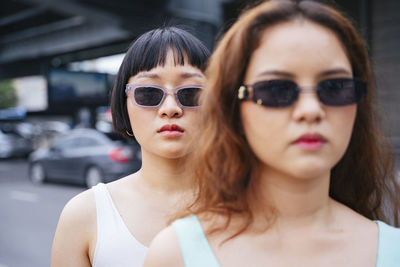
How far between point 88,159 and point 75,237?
8791 millimetres

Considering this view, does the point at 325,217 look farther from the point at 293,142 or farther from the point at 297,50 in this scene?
the point at 297,50

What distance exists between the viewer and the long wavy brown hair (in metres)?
1.10

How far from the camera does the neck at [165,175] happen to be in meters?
1.68

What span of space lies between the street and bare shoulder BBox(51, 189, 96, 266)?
412 centimetres

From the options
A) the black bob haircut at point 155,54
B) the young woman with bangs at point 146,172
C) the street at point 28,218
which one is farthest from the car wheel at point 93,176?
the young woman with bangs at point 146,172

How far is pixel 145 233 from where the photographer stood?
5.14 ft

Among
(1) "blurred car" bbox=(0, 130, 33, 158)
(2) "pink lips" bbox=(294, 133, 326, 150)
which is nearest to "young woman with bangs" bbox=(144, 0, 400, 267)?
(2) "pink lips" bbox=(294, 133, 326, 150)

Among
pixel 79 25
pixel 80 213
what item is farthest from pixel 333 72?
pixel 79 25

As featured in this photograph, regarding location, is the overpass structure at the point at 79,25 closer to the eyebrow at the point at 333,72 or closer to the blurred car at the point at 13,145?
the eyebrow at the point at 333,72

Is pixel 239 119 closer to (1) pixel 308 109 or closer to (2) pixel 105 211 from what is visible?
(1) pixel 308 109

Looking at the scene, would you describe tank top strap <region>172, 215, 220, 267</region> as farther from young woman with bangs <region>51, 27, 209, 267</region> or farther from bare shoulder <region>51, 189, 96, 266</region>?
bare shoulder <region>51, 189, 96, 266</region>

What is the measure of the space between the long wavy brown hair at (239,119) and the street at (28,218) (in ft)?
15.5

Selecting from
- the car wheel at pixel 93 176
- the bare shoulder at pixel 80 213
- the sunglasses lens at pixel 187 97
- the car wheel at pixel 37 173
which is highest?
the sunglasses lens at pixel 187 97

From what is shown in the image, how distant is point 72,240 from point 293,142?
94 cm
